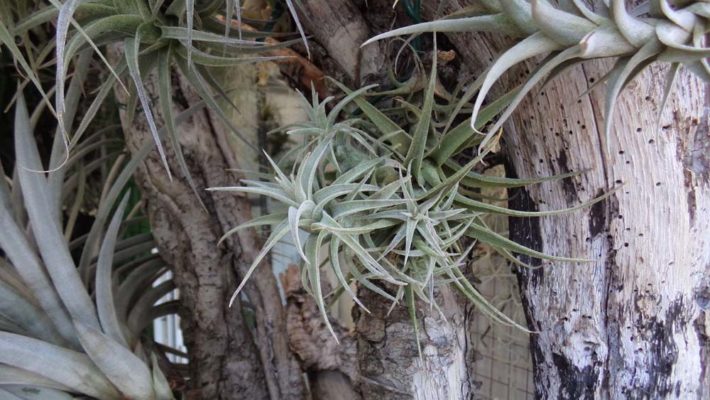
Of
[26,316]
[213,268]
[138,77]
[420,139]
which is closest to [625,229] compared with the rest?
[420,139]

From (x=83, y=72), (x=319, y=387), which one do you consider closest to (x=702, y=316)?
(x=319, y=387)

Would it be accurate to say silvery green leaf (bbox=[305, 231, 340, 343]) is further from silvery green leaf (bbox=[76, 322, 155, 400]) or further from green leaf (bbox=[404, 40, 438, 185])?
silvery green leaf (bbox=[76, 322, 155, 400])

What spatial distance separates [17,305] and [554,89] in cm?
60

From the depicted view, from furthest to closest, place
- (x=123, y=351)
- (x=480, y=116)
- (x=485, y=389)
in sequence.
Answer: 1. (x=485, y=389)
2. (x=123, y=351)
3. (x=480, y=116)

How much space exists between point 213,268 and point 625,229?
0.50 meters

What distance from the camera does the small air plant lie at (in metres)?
0.40

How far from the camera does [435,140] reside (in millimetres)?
453

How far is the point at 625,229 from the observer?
0.43 meters

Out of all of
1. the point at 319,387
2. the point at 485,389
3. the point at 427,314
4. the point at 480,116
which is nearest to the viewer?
the point at 480,116

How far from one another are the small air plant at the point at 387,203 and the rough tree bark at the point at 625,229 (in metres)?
0.05

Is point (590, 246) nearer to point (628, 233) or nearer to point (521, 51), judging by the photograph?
point (628, 233)

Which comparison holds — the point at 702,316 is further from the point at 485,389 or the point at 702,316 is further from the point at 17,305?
the point at 485,389

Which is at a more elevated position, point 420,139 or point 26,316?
point 420,139

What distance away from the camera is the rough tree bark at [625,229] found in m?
0.42
